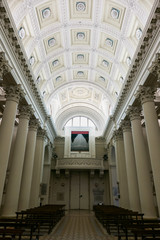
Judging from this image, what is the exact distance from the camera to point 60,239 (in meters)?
5.92

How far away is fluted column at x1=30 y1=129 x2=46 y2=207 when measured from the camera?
13.7 meters

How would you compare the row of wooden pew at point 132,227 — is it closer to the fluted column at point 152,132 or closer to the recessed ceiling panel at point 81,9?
the fluted column at point 152,132

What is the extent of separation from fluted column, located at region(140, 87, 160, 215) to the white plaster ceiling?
2856 mm

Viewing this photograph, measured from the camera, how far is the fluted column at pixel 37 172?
13.7 m

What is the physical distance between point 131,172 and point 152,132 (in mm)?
4430

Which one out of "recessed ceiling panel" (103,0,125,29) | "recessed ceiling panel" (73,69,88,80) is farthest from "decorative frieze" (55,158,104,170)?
"recessed ceiling panel" (103,0,125,29)

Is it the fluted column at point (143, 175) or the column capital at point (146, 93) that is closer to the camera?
the fluted column at point (143, 175)

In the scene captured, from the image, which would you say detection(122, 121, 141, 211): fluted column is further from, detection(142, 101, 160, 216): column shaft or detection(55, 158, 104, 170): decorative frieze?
detection(55, 158, 104, 170): decorative frieze

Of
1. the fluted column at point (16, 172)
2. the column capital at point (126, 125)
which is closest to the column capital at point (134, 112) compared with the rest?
the column capital at point (126, 125)

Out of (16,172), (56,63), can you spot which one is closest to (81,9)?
(56,63)

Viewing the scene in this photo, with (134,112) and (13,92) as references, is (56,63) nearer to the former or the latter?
(13,92)

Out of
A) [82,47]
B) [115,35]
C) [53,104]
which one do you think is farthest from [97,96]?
[115,35]

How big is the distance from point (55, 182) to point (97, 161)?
6173mm

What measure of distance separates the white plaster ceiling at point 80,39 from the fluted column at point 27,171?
14.8 feet
